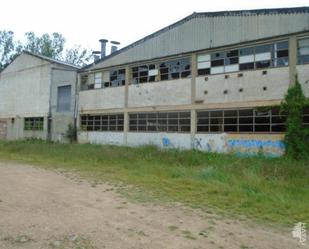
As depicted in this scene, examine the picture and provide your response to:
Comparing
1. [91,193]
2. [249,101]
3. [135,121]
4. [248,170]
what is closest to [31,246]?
[91,193]

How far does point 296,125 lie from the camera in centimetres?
1828

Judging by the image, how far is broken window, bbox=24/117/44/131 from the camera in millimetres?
33588

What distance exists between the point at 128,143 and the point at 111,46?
40.1ft

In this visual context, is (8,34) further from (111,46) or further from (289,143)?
(289,143)

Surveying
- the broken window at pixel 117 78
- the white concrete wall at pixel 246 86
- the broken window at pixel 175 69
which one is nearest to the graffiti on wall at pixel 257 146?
the white concrete wall at pixel 246 86

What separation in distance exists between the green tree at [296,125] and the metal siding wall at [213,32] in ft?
10.7

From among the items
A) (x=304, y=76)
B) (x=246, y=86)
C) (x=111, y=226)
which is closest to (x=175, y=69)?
(x=246, y=86)

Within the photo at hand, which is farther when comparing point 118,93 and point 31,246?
point 118,93

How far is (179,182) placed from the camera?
39.4ft

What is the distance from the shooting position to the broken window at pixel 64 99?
103 ft

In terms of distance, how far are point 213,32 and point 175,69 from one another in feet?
11.7

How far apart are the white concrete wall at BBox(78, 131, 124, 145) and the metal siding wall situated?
5533 mm

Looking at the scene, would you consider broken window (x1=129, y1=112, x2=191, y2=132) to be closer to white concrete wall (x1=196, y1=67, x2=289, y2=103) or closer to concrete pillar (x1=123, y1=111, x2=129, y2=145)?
concrete pillar (x1=123, y1=111, x2=129, y2=145)

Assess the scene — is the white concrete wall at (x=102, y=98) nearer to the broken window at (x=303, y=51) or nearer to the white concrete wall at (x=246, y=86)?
the white concrete wall at (x=246, y=86)
